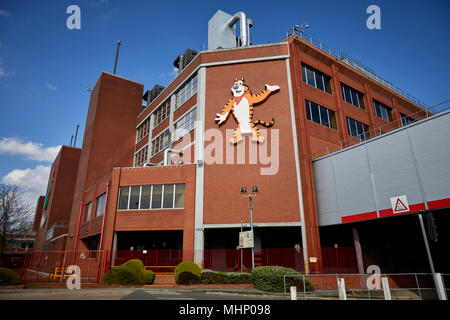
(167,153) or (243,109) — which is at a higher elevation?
(243,109)

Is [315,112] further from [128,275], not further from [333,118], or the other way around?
[128,275]

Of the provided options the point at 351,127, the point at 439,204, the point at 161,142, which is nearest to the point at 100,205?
the point at 161,142

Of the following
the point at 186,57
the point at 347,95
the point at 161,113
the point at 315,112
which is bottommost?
the point at 315,112

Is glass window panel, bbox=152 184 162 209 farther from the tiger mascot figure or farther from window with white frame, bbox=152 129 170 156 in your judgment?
window with white frame, bbox=152 129 170 156

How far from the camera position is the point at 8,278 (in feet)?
59.3

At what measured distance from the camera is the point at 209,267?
24547mm

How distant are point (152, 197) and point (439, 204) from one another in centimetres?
2167

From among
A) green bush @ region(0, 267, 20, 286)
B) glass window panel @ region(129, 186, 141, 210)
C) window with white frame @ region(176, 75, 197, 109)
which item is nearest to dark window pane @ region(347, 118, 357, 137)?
window with white frame @ region(176, 75, 197, 109)

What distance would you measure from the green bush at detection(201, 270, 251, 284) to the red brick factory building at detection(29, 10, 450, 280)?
3.49 metres

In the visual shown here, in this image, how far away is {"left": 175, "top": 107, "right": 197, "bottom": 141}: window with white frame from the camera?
104ft
